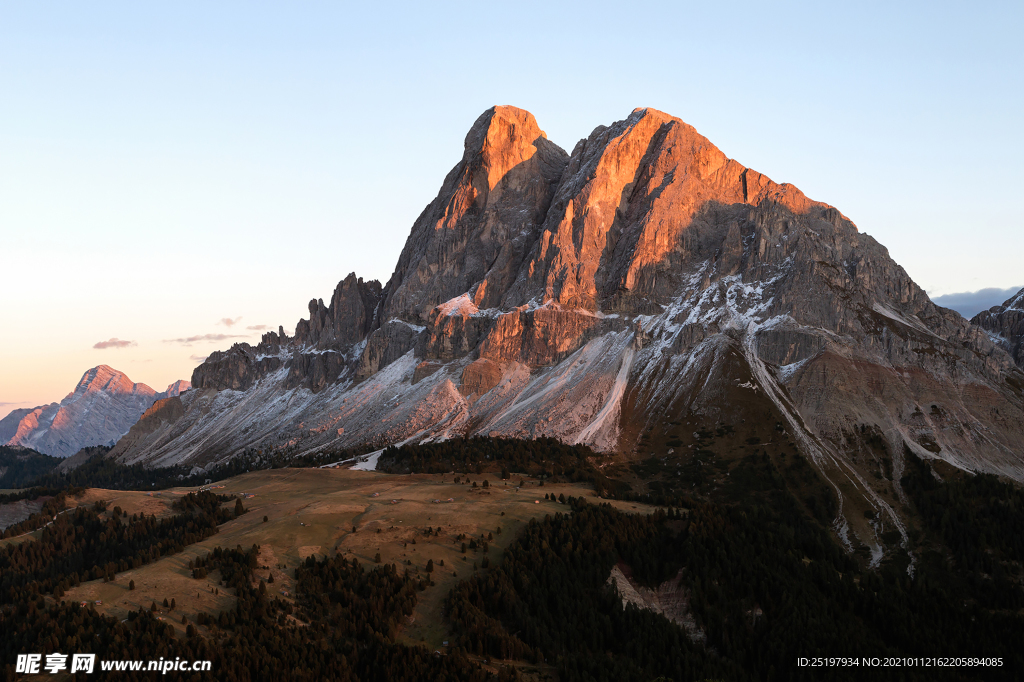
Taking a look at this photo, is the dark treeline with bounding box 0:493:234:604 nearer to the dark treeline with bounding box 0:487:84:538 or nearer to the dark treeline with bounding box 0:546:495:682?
the dark treeline with bounding box 0:487:84:538

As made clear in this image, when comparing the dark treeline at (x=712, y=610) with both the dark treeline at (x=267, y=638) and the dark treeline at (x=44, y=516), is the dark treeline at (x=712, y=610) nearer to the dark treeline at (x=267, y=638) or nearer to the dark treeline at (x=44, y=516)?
the dark treeline at (x=267, y=638)

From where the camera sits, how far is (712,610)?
129 meters

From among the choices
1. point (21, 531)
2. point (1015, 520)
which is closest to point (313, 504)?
point (21, 531)

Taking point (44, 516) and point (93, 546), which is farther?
point (44, 516)

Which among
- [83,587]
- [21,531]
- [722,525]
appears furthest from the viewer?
[21,531]

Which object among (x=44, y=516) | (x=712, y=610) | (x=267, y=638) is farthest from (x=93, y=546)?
(x=712, y=610)

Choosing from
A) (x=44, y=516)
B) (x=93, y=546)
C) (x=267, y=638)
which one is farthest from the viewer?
(x=44, y=516)

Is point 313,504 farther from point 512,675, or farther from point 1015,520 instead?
point 1015,520

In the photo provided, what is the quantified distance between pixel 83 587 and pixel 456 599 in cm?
5587

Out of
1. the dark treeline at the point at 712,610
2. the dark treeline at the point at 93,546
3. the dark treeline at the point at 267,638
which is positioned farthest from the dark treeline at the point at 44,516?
the dark treeline at the point at 712,610

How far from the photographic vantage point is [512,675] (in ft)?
336

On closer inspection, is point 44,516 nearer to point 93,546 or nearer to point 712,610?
point 93,546

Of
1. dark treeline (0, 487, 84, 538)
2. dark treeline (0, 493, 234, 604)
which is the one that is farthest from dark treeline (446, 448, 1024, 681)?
dark treeline (0, 487, 84, 538)

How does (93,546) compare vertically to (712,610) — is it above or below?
above
